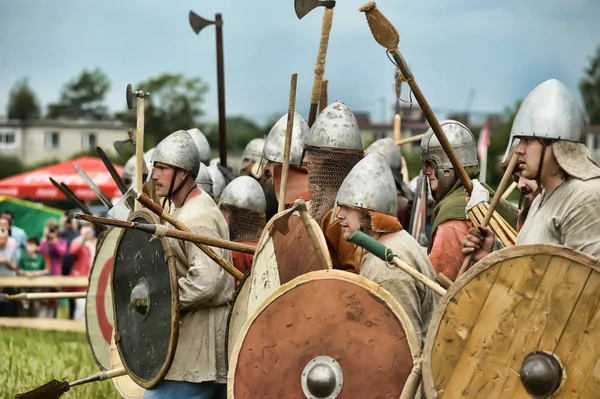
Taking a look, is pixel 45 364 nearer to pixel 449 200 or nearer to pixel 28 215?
pixel 449 200

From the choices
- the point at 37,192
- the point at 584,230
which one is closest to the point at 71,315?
the point at 37,192

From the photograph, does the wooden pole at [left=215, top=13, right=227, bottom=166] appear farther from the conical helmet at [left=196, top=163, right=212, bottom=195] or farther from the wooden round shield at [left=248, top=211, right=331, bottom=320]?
the wooden round shield at [left=248, top=211, right=331, bottom=320]

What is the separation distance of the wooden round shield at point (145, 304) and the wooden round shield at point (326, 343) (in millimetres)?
1084

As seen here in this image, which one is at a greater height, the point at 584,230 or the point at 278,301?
the point at 584,230

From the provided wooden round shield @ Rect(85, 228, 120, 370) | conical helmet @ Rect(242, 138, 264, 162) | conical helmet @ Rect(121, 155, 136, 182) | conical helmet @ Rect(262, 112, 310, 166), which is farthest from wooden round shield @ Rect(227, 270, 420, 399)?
conical helmet @ Rect(121, 155, 136, 182)

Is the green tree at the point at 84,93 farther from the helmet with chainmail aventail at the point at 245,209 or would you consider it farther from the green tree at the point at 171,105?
the helmet with chainmail aventail at the point at 245,209

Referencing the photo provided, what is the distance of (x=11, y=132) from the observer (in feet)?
277

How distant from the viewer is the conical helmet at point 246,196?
7.54 metres

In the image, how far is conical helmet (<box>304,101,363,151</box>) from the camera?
656 cm

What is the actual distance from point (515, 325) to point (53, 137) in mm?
80055

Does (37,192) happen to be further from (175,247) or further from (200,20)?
(175,247)

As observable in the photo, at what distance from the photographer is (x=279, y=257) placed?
5637 millimetres

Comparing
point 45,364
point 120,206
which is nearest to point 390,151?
point 120,206

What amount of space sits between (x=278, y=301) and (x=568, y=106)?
1445 mm
